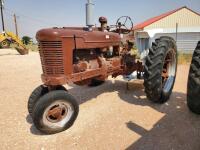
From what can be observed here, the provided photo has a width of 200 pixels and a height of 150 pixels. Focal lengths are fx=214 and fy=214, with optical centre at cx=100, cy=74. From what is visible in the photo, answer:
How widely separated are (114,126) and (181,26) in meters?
15.4

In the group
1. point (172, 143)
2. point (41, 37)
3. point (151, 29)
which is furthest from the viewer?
point (151, 29)

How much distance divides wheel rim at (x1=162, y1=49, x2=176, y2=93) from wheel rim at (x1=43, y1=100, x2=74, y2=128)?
241 centimetres

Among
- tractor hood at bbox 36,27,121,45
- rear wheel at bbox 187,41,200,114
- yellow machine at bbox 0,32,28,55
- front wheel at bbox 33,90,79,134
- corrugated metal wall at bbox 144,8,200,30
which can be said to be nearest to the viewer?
front wheel at bbox 33,90,79,134

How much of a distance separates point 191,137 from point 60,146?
1.95 meters

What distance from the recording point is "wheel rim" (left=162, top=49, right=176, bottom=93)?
16.3 ft

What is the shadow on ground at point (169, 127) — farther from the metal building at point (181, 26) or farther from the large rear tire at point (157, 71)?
the metal building at point (181, 26)

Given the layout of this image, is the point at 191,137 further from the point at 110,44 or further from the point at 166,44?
the point at 110,44

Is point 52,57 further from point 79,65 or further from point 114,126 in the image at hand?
point 114,126

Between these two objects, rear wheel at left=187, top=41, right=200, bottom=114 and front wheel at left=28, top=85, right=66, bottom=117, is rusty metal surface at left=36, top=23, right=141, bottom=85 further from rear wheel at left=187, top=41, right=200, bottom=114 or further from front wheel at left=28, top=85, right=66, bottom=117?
rear wheel at left=187, top=41, right=200, bottom=114

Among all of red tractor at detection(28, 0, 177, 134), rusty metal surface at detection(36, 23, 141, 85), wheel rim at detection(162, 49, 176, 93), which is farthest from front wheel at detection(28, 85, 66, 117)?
wheel rim at detection(162, 49, 176, 93)

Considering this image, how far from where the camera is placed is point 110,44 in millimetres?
4750

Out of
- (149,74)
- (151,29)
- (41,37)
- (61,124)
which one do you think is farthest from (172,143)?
(151,29)

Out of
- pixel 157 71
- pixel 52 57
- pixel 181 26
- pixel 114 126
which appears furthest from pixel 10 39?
pixel 114 126

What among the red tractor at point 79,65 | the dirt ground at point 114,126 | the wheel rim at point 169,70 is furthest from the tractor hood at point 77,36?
the dirt ground at point 114,126
